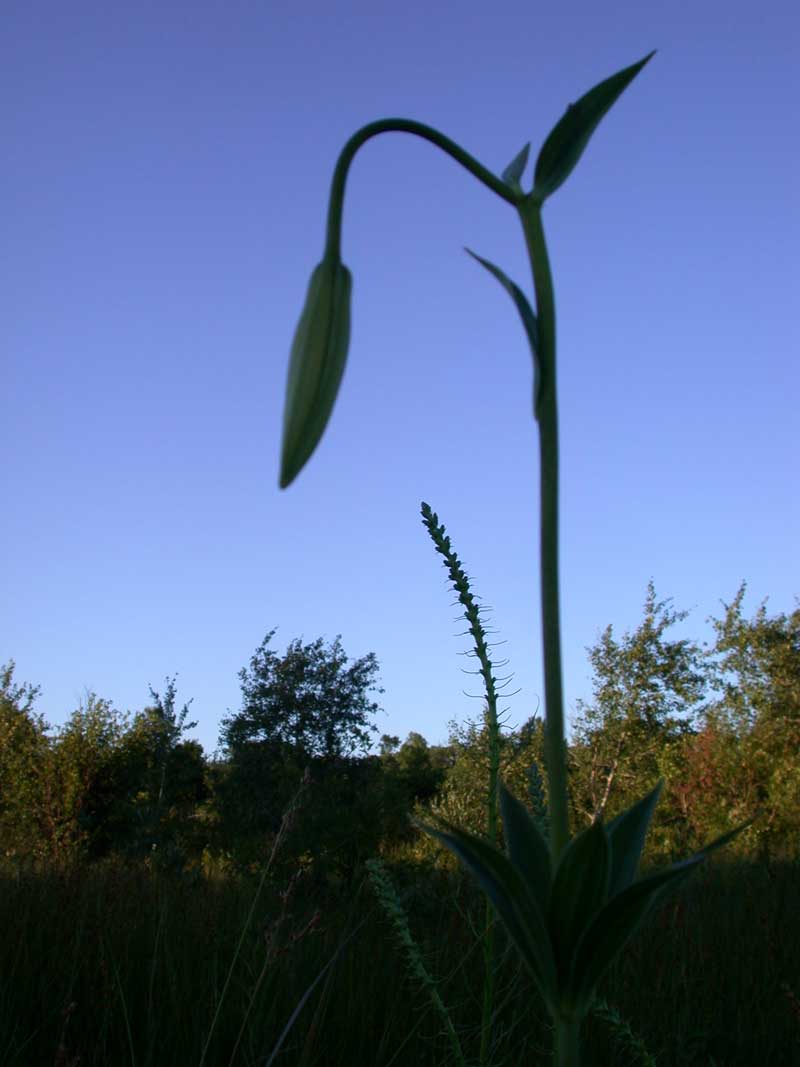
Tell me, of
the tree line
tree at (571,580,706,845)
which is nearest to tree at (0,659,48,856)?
the tree line

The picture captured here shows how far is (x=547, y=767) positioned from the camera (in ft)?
2.54

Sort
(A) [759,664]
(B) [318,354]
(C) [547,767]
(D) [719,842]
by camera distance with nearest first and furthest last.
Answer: (C) [547,767], (D) [719,842], (B) [318,354], (A) [759,664]

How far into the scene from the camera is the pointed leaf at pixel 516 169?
2.98ft

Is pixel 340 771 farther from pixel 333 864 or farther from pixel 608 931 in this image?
pixel 608 931

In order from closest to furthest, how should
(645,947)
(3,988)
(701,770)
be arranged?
(3,988)
(645,947)
(701,770)

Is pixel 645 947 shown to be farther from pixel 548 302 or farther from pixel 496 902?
pixel 548 302

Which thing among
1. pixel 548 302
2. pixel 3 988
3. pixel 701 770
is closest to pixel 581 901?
pixel 548 302

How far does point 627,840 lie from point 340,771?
492 inches

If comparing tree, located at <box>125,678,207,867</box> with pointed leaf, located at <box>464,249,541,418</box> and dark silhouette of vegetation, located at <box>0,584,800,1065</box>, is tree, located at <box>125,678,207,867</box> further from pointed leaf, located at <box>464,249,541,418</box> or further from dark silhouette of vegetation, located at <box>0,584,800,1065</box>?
pointed leaf, located at <box>464,249,541,418</box>

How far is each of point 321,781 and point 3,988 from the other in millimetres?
9630

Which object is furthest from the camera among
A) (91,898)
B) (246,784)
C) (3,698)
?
(3,698)

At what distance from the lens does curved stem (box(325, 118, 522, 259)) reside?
0.88m

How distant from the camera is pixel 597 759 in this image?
1557cm

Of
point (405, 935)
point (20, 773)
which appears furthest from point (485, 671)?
point (20, 773)
